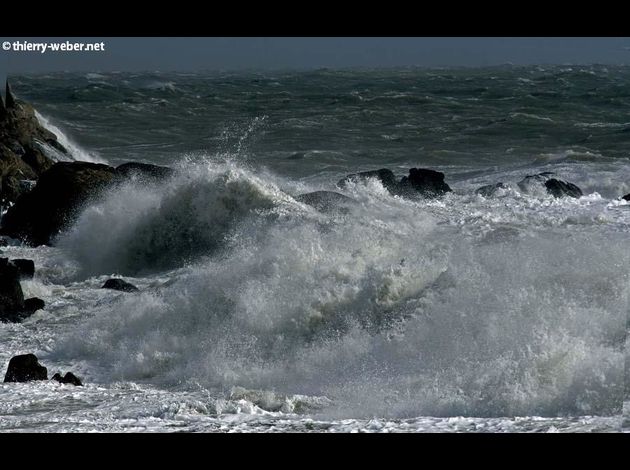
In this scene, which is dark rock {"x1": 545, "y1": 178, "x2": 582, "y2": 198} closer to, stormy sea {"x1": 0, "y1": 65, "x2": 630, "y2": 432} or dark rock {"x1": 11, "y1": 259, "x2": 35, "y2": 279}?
stormy sea {"x1": 0, "y1": 65, "x2": 630, "y2": 432}

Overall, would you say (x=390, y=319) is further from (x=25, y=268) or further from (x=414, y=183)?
(x=414, y=183)

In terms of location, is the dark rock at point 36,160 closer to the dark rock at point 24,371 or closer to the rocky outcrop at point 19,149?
the rocky outcrop at point 19,149

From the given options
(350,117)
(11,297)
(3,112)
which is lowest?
(350,117)

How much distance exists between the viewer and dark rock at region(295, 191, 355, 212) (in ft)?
A: 51.6

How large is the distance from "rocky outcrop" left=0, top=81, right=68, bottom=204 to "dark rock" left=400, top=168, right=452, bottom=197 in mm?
7394

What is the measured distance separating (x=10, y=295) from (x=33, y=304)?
0.45 meters

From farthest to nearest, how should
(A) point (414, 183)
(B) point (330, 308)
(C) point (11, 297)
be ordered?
(A) point (414, 183) < (C) point (11, 297) < (B) point (330, 308)

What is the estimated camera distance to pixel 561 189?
18.3 metres

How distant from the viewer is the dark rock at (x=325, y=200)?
15.7 m

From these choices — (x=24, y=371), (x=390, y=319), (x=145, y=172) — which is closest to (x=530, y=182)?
(x=145, y=172)

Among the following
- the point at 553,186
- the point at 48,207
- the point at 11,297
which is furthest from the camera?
the point at 553,186

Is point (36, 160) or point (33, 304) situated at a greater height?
point (36, 160)

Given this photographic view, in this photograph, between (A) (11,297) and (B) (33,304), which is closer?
(A) (11,297)

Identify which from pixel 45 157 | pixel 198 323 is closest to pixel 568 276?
pixel 198 323
